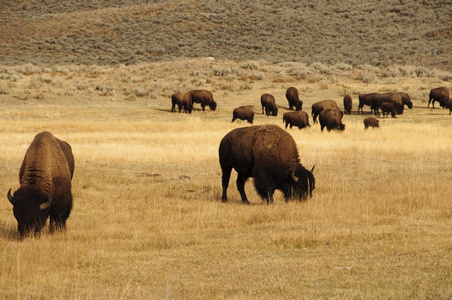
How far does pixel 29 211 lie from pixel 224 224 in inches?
130

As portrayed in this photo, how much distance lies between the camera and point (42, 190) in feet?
28.8

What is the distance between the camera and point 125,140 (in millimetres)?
24219

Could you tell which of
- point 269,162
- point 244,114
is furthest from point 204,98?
point 269,162

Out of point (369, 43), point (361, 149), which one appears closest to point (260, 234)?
point (361, 149)

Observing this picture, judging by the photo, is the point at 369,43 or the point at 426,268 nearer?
the point at 426,268

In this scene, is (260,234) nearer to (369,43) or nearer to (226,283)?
(226,283)

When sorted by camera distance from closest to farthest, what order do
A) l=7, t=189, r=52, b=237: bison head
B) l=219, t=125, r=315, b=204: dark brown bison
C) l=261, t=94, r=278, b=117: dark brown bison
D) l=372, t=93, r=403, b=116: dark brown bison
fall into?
l=7, t=189, r=52, b=237: bison head, l=219, t=125, r=315, b=204: dark brown bison, l=372, t=93, r=403, b=116: dark brown bison, l=261, t=94, r=278, b=117: dark brown bison

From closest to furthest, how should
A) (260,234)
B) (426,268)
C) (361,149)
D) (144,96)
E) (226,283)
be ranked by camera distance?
1. (226,283)
2. (426,268)
3. (260,234)
4. (361,149)
5. (144,96)

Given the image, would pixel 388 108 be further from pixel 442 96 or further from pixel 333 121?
pixel 333 121

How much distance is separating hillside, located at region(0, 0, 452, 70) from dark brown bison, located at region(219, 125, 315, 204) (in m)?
52.4

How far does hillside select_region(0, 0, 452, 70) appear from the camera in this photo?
2628 inches

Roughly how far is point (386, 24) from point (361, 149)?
192ft

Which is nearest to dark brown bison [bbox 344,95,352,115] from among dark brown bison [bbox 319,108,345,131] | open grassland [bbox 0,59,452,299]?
open grassland [bbox 0,59,452,299]

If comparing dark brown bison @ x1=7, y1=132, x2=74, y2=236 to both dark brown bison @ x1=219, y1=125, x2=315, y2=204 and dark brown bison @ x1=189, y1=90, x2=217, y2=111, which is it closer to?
dark brown bison @ x1=219, y1=125, x2=315, y2=204
